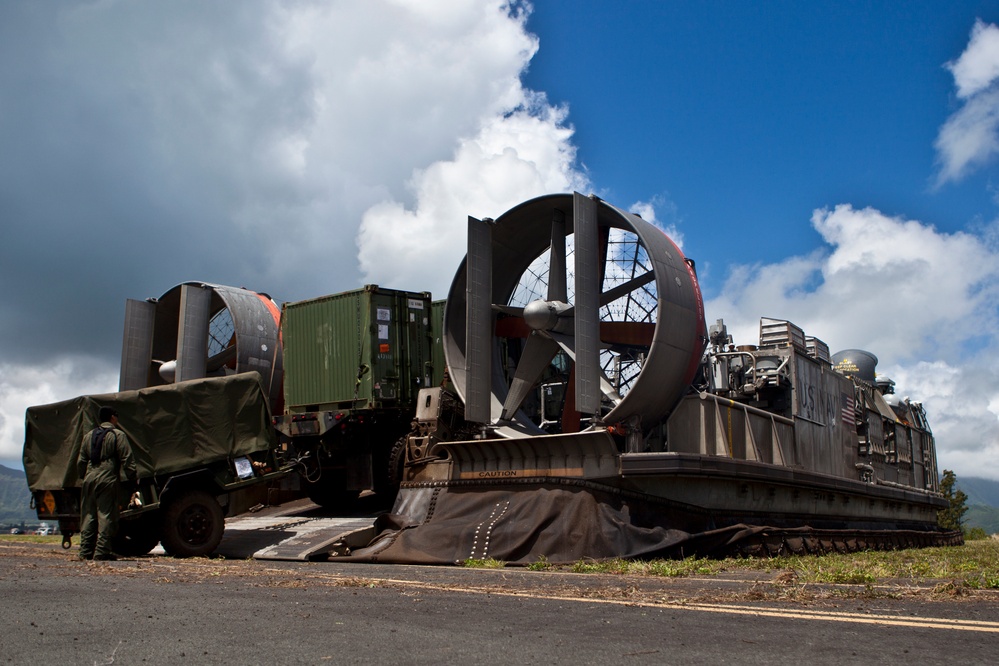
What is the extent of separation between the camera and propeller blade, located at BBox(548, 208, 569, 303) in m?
11.8

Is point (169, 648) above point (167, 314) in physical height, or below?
below

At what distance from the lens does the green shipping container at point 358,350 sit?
14.0m

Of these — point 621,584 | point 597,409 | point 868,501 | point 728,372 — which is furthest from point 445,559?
point 868,501

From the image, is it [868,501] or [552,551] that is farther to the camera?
[868,501]

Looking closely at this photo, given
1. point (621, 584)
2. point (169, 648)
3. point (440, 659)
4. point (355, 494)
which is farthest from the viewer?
point (355, 494)

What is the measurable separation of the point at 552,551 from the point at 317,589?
399 centimetres

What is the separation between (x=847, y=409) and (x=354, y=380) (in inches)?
321

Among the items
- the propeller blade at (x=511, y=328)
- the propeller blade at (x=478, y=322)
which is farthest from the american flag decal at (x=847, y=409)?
the propeller blade at (x=478, y=322)

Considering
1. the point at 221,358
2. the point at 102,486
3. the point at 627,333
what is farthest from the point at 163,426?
the point at 221,358

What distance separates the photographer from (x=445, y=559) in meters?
9.34

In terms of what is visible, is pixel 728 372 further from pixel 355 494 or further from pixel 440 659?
pixel 440 659

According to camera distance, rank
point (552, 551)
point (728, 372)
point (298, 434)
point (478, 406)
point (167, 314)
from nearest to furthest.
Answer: point (552, 551), point (478, 406), point (728, 372), point (298, 434), point (167, 314)

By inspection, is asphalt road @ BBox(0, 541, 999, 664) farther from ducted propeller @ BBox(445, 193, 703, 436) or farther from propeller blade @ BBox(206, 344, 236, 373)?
propeller blade @ BBox(206, 344, 236, 373)

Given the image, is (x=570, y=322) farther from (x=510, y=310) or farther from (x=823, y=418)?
(x=823, y=418)
